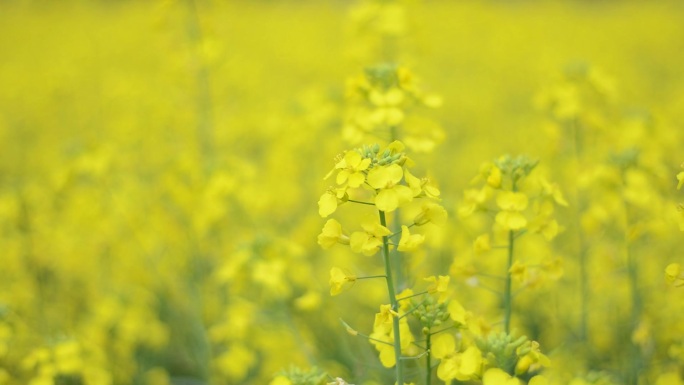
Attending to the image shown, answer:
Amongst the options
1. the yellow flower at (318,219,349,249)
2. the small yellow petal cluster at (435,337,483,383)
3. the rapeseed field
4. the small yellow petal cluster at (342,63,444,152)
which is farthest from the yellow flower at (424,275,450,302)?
the small yellow petal cluster at (342,63,444,152)

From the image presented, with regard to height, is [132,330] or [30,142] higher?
[30,142]

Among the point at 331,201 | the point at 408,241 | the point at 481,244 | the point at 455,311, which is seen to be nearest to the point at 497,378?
the point at 455,311

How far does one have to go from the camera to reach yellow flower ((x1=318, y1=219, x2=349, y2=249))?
1738 mm

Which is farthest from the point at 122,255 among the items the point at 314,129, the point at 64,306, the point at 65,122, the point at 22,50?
the point at 22,50

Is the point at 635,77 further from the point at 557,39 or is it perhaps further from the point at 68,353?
the point at 68,353

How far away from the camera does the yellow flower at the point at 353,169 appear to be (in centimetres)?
167

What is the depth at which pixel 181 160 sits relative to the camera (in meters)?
3.89

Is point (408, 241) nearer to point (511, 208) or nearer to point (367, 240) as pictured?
point (367, 240)

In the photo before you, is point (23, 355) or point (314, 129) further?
point (314, 129)

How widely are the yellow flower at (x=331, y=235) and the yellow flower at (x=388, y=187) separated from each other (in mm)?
189

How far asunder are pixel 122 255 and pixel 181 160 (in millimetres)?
977

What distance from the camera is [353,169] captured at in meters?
1.70

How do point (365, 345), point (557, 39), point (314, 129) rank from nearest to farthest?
point (365, 345) < point (314, 129) < point (557, 39)

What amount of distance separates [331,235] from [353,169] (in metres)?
0.20
